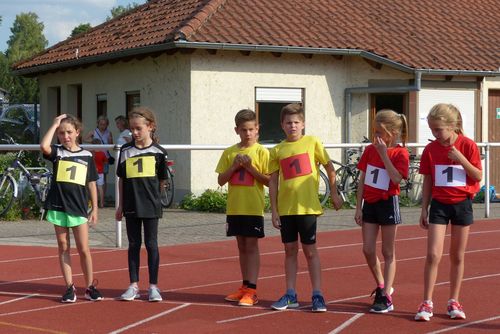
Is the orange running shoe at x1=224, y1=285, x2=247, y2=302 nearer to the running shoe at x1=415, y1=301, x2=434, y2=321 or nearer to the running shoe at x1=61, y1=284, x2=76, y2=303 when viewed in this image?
the running shoe at x1=61, y1=284, x2=76, y2=303

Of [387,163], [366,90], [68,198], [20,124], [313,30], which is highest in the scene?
[313,30]

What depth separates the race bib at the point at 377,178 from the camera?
29.4ft

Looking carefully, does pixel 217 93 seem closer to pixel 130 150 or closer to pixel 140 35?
pixel 140 35

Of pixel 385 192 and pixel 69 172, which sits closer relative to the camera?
pixel 385 192

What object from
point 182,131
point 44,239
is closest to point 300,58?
point 182,131

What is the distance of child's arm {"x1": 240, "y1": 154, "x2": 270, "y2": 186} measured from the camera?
30.6 feet

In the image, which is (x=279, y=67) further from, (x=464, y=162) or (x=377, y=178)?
(x=464, y=162)

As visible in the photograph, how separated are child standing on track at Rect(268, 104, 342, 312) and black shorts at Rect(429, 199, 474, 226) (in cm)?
89

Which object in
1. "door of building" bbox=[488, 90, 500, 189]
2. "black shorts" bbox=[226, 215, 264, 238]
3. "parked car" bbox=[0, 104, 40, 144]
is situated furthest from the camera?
"parked car" bbox=[0, 104, 40, 144]

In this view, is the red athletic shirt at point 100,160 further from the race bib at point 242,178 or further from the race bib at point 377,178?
the race bib at point 377,178

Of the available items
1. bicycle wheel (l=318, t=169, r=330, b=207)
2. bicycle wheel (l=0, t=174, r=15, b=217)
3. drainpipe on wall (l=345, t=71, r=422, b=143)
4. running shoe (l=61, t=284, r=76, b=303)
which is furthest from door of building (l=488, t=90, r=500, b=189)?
running shoe (l=61, t=284, r=76, b=303)

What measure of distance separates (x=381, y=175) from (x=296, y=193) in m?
0.76

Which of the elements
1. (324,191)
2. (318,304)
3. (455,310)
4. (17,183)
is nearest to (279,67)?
(324,191)

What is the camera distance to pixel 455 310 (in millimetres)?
8492
